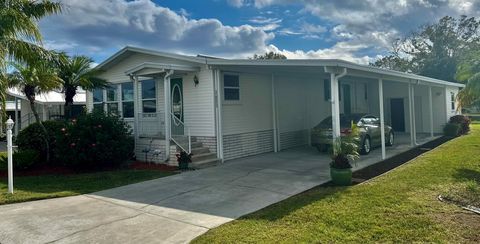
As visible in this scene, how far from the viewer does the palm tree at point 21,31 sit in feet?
31.2

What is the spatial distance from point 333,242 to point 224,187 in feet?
12.9

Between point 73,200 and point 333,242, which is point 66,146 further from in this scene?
point 333,242

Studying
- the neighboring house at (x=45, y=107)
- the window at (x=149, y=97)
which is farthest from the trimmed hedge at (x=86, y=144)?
the neighboring house at (x=45, y=107)

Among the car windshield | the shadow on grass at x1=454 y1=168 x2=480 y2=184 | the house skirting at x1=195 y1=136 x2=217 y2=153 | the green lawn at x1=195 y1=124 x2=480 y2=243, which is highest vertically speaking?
the car windshield

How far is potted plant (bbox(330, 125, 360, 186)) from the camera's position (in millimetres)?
8039

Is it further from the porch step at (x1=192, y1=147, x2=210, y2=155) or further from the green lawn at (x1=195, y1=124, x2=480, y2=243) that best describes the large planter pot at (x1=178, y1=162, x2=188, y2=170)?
the green lawn at (x1=195, y1=124, x2=480, y2=243)

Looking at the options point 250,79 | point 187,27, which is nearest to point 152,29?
point 187,27

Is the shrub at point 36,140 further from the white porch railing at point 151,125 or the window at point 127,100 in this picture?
the window at point 127,100

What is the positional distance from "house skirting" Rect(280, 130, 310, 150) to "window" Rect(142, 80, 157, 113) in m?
5.42

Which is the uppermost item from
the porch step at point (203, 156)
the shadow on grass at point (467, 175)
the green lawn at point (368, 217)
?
the porch step at point (203, 156)

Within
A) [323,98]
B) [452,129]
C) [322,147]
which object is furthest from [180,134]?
[452,129]

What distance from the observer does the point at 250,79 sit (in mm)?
13555

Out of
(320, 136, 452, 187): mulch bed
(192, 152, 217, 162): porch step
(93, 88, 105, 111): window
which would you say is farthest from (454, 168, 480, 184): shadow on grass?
(93, 88, 105, 111): window

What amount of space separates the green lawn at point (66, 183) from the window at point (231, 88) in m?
3.76
